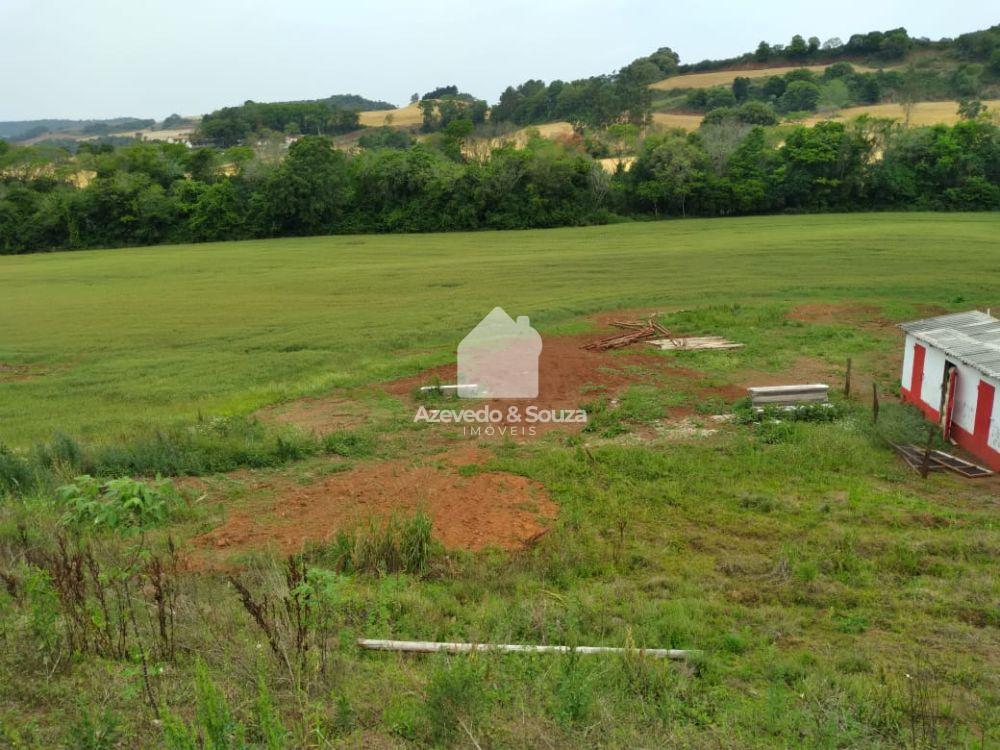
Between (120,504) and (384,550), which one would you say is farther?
(384,550)

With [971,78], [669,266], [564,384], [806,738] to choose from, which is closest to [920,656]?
[806,738]

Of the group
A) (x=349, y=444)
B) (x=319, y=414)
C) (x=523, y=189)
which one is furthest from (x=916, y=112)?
(x=349, y=444)

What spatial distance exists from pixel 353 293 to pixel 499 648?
98.3ft

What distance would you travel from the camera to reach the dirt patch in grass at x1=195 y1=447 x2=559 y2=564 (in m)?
11.3

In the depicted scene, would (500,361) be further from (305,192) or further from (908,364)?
(305,192)

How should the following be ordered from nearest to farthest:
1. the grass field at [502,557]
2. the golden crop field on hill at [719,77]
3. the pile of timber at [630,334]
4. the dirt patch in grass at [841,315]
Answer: the grass field at [502,557], the pile of timber at [630,334], the dirt patch in grass at [841,315], the golden crop field on hill at [719,77]

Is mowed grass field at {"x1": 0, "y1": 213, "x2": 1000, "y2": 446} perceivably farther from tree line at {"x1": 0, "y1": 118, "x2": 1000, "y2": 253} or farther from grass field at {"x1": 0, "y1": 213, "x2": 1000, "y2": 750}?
tree line at {"x1": 0, "y1": 118, "x2": 1000, "y2": 253}

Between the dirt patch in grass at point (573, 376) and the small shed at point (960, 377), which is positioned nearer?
the small shed at point (960, 377)

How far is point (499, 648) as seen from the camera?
7.20 m

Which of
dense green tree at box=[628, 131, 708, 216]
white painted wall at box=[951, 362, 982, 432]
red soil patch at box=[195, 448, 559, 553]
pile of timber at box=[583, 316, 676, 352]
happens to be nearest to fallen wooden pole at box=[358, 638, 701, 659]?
red soil patch at box=[195, 448, 559, 553]

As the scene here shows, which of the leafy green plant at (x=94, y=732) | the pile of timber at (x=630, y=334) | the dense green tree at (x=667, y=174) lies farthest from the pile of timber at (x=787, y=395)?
the dense green tree at (x=667, y=174)

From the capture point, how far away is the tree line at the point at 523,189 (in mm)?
57094

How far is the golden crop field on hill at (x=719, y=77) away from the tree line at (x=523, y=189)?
68.6m
